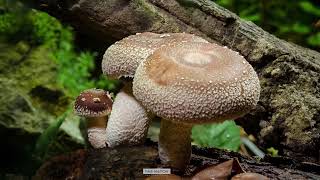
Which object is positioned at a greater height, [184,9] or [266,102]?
[184,9]

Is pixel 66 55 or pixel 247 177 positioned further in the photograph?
pixel 66 55

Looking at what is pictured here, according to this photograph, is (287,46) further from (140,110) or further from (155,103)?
(155,103)

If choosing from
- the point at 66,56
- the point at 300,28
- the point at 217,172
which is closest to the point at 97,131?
the point at 217,172

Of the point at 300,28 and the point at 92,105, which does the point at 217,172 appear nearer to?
the point at 92,105

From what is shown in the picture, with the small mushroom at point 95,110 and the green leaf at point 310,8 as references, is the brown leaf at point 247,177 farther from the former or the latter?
the green leaf at point 310,8

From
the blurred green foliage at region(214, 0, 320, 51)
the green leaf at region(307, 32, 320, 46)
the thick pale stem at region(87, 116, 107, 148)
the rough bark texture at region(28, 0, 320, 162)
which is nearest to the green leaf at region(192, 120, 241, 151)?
the blurred green foliage at region(214, 0, 320, 51)

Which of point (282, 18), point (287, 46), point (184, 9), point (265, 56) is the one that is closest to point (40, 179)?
point (184, 9)

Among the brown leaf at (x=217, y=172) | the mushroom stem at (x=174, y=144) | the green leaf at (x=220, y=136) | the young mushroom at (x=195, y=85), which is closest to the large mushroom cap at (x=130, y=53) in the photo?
the young mushroom at (x=195, y=85)
